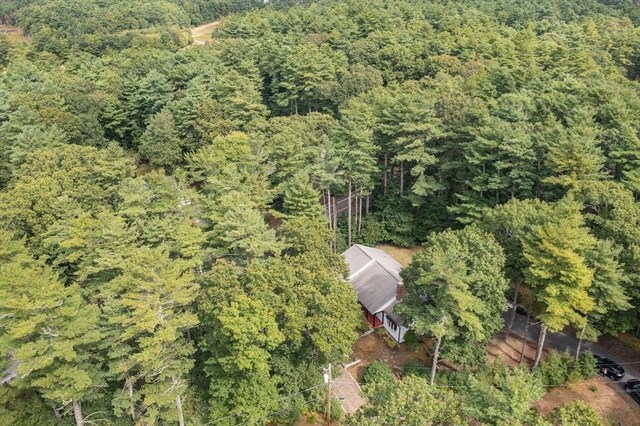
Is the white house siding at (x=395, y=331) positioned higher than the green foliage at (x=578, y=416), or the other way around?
the green foliage at (x=578, y=416)

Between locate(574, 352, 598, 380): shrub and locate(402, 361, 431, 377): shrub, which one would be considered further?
locate(402, 361, 431, 377): shrub

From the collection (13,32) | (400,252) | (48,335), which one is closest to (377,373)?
(400,252)

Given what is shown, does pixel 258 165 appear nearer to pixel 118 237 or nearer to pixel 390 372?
pixel 118 237

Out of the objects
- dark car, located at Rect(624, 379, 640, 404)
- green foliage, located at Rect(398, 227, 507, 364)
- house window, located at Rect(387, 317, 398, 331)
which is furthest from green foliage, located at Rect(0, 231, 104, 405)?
dark car, located at Rect(624, 379, 640, 404)

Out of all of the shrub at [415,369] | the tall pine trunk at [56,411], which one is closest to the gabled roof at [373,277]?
the shrub at [415,369]

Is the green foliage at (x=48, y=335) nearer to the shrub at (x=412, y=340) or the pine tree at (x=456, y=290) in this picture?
the pine tree at (x=456, y=290)

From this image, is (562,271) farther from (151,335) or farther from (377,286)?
(151,335)

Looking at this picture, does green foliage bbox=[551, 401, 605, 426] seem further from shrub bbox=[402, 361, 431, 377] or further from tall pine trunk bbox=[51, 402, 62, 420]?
tall pine trunk bbox=[51, 402, 62, 420]
